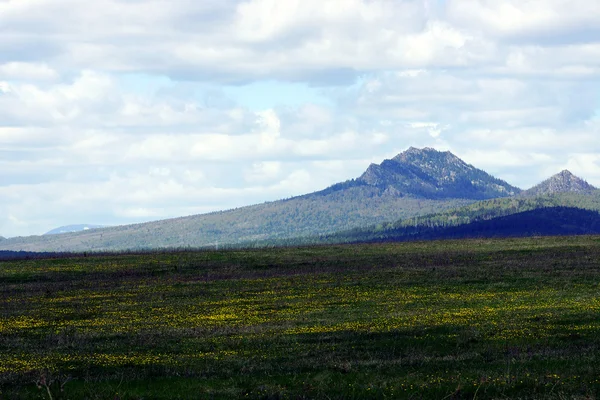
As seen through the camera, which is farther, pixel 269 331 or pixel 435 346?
pixel 269 331

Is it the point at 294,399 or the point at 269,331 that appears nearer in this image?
the point at 294,399

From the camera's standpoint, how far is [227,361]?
32.4m

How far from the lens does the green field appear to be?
89.6ft

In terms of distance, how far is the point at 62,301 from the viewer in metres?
62.0

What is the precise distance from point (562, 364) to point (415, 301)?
930 inches

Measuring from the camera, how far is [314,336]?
38.1 metres

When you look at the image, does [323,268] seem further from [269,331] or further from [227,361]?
[227,361]

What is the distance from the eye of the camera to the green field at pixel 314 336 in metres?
27.3

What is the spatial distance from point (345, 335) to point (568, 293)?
22.9 metres

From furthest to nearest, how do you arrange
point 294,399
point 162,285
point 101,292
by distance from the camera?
point 162,285, point 101,292, point 294,399

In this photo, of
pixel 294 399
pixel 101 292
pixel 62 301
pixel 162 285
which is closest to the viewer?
pixel 294 399

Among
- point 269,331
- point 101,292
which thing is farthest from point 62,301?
point 269,331

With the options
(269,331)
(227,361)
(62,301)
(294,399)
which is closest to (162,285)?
(62,301)

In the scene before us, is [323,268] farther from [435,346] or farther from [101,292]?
[435,346]
